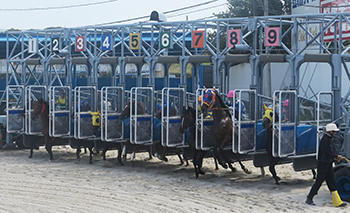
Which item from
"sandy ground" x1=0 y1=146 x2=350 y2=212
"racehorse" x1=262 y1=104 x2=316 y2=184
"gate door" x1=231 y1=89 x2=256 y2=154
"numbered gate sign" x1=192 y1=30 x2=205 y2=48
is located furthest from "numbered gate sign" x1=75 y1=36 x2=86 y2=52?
"racehorse" x1=262 y1=104 x2=316 y2=184

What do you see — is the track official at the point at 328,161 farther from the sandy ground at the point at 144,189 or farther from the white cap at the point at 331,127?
the sandy ground at the point at 144,189

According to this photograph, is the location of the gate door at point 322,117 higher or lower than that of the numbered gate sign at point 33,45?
lower

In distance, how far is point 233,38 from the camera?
1238cm

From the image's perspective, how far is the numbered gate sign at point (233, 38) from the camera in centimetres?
1231

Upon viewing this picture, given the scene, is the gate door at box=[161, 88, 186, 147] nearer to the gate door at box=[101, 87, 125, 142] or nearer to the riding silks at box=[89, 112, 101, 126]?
the gate door at box=[101, 87, 125, 142]

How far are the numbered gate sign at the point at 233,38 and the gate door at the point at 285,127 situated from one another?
1740 mm

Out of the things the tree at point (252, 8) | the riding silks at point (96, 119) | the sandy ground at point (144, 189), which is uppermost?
the tree at point (252, 8)

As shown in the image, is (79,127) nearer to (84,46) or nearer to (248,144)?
(84,46)

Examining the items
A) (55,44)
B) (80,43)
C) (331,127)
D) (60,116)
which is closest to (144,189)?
(331,127)

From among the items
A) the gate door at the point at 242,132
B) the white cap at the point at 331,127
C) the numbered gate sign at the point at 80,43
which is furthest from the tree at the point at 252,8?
the white cap at the point at 331,127

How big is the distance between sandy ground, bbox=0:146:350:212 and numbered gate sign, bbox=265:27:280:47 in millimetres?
2496

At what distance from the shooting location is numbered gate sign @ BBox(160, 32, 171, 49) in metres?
13.6

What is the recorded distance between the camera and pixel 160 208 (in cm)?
897

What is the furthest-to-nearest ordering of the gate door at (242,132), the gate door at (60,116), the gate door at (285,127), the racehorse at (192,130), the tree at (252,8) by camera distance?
1. the tree at (252,8)
2. the gate door at (60,116)
3. the racehorse at (192,130)
4. the gate door at (242,132)
5. the gate door at (285,127)
